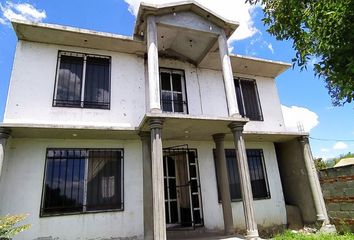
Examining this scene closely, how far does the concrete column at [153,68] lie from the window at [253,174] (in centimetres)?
407

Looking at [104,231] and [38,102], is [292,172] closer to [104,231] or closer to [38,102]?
[104,231]

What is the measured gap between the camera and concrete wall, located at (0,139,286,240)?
6.28 metres

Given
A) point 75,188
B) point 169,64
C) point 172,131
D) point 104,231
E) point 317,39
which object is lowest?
point 104,231

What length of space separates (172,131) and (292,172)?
17.5 feet

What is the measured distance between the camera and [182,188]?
8312 millimetres

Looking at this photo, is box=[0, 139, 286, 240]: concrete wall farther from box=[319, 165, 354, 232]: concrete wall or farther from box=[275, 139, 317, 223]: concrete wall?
box=[319, 165, 354, 232]: concrete wall

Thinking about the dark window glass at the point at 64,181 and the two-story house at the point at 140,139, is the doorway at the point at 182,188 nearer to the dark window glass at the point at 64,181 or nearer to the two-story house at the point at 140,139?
the two-story house at the point at 140,139

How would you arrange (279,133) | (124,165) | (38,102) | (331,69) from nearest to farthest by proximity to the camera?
(331,69) → (38,102) → (124,165) → (279,133)

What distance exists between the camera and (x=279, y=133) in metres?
8.59

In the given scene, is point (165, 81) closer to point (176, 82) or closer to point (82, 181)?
point (176, 82)

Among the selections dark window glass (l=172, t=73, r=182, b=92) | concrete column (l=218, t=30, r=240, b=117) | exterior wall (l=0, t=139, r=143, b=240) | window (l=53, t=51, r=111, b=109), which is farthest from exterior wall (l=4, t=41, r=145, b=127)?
concrete column (l=218, t=30, r=240, b=117)

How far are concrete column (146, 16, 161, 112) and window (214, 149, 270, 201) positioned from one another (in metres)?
4.07

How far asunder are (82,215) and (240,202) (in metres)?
5.22

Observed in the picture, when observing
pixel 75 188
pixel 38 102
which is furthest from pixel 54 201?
pixel 38 102
